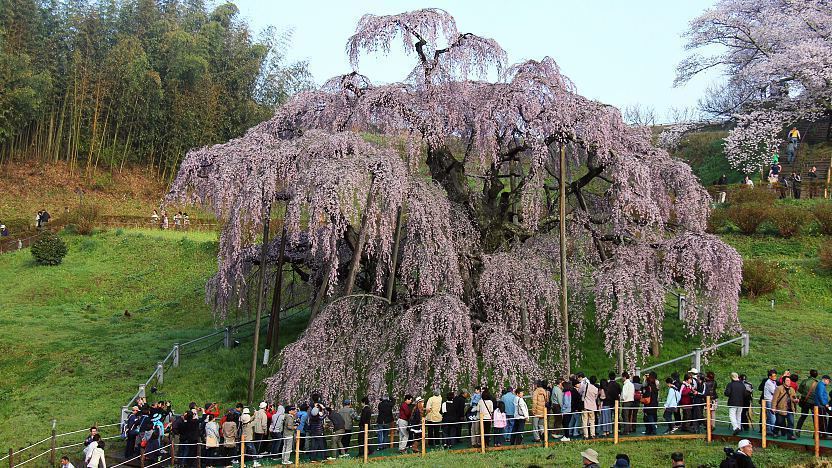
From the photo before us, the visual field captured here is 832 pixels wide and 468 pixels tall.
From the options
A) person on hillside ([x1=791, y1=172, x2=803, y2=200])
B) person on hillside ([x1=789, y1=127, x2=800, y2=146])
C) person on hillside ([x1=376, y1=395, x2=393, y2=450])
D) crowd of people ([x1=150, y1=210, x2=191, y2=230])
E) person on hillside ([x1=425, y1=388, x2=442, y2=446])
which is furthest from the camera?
crowd of people ([x1=150, y1=210, x2=191, y2=230])

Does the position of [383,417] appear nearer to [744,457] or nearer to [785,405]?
[744,457]

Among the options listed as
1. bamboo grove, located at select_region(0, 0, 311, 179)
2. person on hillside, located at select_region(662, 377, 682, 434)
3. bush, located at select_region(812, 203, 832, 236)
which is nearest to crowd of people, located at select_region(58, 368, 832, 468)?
person on hillside, located at select_region(662, 377, 682, 434)

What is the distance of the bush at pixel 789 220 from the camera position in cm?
3412

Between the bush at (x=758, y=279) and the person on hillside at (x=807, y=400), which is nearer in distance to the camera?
the person on hillside at (x=807, y=400)

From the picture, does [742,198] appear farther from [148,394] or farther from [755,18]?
[148,394]

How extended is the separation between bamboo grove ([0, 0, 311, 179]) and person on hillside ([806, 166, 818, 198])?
115ft

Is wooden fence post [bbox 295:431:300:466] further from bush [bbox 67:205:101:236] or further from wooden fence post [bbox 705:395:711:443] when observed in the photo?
bush [bbox 67:205:101:236]

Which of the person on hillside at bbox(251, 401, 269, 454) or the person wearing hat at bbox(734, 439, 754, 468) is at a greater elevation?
the person wearing hat at bbox(734, 439, 754, 468)

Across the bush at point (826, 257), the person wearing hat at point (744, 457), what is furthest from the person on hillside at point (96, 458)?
the bush at point (826, 257)

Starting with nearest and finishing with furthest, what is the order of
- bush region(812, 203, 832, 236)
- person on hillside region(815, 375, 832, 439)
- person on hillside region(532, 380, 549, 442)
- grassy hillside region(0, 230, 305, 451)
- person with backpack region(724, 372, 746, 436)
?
person on hillside region(815, 375, 832, 439) → person with backpack region(724, 372, 746, 436) → person on hillside region(532, 380, 549, 442) → grassy hillside region(0, 230, 305, 451) → bush region(812, 203, 832, 236)

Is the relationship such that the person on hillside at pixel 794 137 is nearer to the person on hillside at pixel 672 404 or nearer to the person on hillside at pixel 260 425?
the person on hillside at pixel 672 404

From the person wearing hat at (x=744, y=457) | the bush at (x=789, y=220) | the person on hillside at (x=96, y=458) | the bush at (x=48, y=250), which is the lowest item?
the person on hillside at (x=96, y=458)

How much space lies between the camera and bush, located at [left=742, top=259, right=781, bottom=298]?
29422 millimetres

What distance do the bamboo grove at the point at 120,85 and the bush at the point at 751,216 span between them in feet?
112
